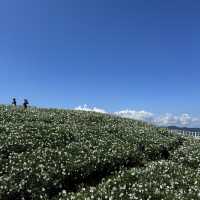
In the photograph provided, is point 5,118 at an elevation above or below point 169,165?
above

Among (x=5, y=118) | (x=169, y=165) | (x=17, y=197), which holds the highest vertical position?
(x=5, y=118)

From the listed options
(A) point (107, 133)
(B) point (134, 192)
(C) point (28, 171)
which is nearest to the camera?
(B) point (134, 192)

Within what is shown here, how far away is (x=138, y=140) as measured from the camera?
29562mm

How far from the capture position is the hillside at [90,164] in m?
18.0

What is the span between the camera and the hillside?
59.0 ft

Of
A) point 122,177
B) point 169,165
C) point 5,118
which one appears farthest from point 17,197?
point 5,118

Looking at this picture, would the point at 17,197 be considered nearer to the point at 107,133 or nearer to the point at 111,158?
the point at 111,158

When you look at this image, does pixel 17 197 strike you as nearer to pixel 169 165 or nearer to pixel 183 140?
pixel 169 165

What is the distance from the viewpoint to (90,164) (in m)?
22.2

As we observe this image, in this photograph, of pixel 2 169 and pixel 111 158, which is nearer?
pixel 2 169

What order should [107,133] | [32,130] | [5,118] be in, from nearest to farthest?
[32,130] → [107,133] → [5,118]

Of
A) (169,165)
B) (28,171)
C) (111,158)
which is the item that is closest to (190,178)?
(169,165)

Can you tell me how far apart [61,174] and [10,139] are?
19.7 ft

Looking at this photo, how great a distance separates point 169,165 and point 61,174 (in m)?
6.28
